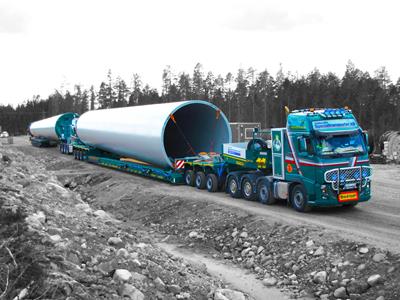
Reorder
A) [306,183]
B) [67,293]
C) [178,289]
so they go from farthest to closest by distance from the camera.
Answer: [306,183], [178,289], [67,293]

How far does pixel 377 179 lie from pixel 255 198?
8059mm

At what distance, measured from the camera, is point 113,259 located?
8.06 meters

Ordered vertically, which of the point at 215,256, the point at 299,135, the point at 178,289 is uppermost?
the point at 299,135

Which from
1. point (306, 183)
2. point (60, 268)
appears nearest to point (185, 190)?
point (306, 183)

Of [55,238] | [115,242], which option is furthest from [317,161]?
[55,238]

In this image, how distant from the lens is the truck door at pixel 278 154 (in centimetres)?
1523

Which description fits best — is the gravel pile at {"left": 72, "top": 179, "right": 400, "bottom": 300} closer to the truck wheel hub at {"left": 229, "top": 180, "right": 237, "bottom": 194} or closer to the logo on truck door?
the truck wheel hub at {"left": 229, "top": 180, "right": 237, "bottom": 194}

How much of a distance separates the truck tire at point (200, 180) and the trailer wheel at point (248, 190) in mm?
2895

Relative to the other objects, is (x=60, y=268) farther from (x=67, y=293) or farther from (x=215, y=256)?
(x=215, y=256)

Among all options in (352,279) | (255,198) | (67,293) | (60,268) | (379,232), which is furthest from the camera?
(255,198)

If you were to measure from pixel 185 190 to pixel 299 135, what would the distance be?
7.18 meters

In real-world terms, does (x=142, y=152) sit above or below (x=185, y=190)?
above

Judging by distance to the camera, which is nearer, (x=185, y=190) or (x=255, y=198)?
(x=255, y=198)

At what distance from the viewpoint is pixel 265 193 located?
16250 mm
